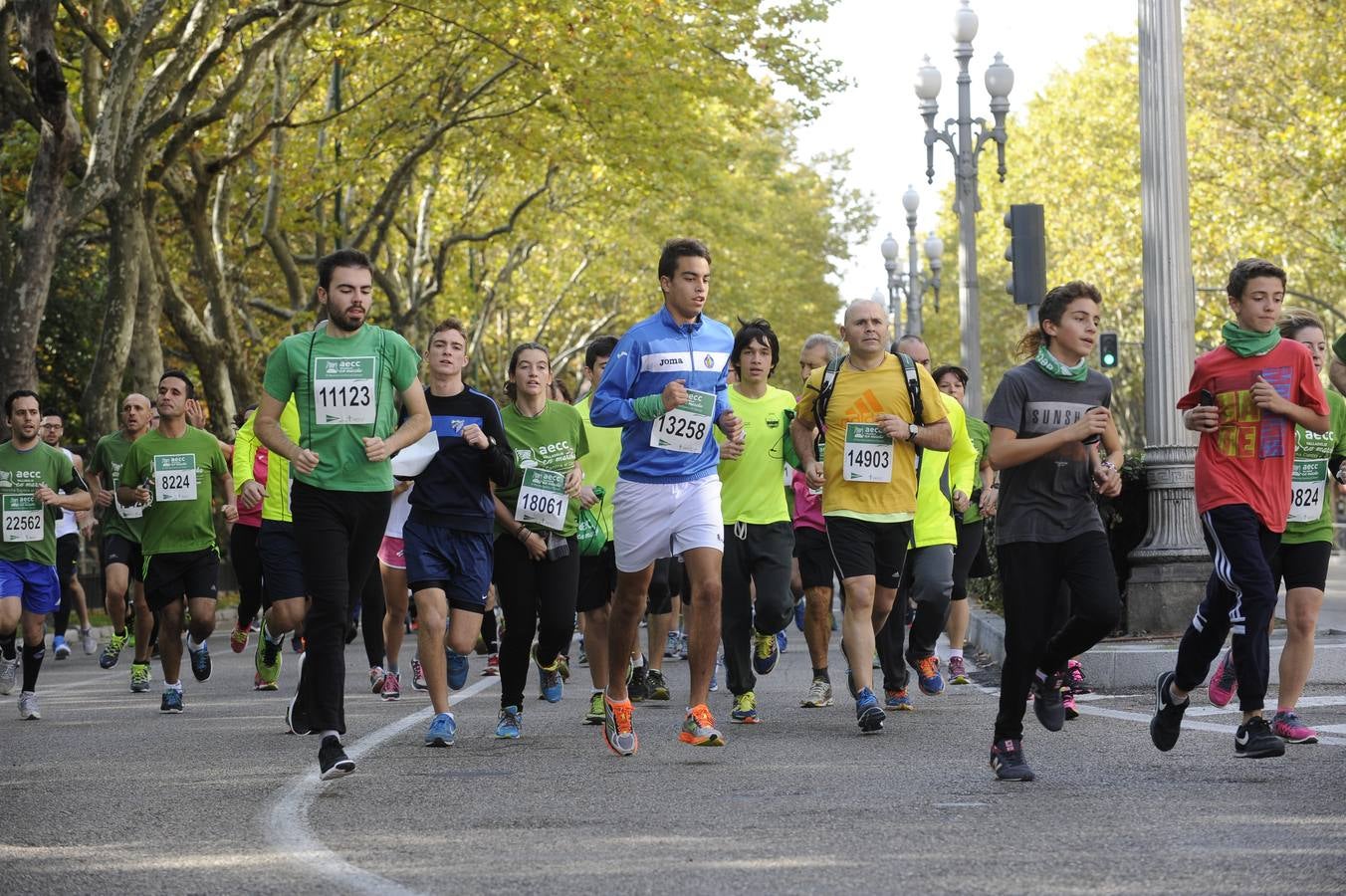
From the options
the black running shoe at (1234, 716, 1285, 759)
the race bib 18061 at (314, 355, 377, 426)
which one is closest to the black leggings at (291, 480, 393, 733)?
the race bib 18061 at (314, 355, 377, 426)

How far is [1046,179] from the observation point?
56.5 metres

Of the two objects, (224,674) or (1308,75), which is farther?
(1308,75)

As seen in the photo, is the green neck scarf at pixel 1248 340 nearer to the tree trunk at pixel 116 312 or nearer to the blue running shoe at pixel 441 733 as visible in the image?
the blue running shoe at pixel 441 733

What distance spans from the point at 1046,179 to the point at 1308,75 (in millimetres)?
20343

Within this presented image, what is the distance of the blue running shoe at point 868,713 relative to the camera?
9.54 m

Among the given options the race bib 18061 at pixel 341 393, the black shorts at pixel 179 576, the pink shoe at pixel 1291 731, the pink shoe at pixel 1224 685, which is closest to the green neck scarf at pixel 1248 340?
the pink shoe at pixel 1224 685

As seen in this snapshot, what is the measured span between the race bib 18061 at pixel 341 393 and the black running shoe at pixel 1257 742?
3332mm

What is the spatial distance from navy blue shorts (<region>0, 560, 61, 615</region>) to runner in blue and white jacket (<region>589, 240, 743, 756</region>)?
4.80 m

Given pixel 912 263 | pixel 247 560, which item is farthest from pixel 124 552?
pixel 912 263

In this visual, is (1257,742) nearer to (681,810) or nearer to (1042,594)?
(1042,594)

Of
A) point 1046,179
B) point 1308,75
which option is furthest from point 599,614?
point 1046,179

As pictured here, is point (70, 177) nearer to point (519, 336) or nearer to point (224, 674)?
point (224, 674)

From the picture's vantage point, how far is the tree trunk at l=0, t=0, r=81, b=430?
20.0m

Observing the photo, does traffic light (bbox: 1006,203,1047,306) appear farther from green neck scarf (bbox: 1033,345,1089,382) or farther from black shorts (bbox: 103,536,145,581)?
green neck scarf (bbox: 1033,345,1089,382)
